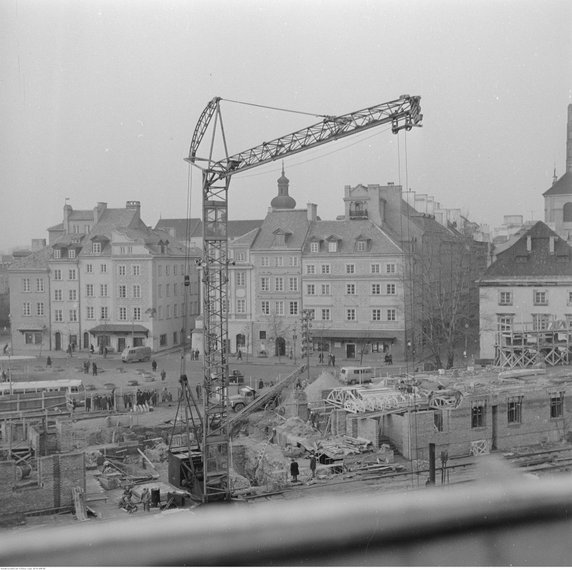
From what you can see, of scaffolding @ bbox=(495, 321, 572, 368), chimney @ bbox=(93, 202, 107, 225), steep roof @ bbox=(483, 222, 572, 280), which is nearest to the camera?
chimney @ bbox=(93, 202, 107, 225)

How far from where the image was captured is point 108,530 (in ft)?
6.46

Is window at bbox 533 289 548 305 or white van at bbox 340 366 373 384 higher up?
window at bbox 533 289 548 305

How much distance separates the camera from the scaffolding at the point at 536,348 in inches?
364

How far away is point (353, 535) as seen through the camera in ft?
6.46

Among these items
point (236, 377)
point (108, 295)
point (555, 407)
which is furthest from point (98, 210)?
point (555, 407)

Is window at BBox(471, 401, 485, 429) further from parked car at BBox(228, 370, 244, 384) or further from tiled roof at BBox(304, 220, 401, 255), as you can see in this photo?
tiled roof at BBox(304, 220, 401, 255)

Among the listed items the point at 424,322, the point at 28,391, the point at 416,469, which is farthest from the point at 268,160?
the point at 424,322

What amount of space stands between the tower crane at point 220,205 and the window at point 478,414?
2.68 meters

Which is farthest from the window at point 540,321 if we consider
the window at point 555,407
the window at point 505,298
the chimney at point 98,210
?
the chimney at point 98,210

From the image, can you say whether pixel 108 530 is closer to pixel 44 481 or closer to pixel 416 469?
pixel 44 481

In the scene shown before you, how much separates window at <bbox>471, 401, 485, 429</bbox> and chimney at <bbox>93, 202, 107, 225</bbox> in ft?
14.2

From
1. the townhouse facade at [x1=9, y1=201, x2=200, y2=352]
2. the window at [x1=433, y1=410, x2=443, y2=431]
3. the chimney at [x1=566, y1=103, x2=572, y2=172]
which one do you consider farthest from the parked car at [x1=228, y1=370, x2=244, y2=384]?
the chimney at [x1=566, y1=103, x2=572, y2=172]

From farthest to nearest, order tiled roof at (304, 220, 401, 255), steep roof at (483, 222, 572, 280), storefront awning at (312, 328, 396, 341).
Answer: tiled roof at (304, 220, 401, 255)
storefront awning at (312, 328, 396, 341)
steep roof at (483, 222, 572, 280)

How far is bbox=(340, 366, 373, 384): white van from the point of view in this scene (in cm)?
869
